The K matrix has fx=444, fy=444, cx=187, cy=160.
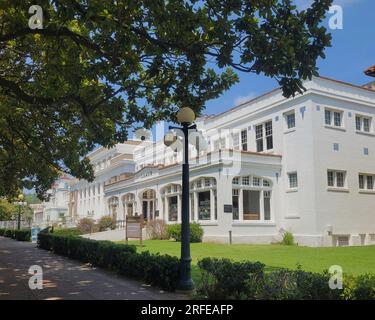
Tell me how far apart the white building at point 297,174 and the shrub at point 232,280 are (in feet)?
56.3

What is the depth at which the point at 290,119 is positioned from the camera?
28812mm

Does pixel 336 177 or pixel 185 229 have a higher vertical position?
pixel 336 177

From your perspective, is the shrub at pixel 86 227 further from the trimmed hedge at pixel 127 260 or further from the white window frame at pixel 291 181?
the trimmed hedge at pixel 127 260

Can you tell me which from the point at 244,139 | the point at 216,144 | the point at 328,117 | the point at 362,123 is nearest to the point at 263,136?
the point at 244,139

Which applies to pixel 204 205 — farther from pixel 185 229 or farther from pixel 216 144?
pixel 185 229

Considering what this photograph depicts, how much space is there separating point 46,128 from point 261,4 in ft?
39.1

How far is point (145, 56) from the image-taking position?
10.6 m

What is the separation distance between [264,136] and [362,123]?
6560mm

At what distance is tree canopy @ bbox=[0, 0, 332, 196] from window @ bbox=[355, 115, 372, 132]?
19.7m

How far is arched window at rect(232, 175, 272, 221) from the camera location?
27.3 meters

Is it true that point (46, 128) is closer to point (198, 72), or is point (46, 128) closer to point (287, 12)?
point (198, 72)

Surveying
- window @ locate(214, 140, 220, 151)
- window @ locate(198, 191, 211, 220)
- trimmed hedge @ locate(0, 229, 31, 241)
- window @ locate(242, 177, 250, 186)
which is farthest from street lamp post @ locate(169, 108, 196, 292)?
trimmed hedge @ locate(0, 229, 31, 241)

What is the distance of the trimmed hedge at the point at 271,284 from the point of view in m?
6.72

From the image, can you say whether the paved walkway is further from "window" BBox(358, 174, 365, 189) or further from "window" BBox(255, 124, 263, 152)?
"window" BBox(358, 174, 365, 189)
